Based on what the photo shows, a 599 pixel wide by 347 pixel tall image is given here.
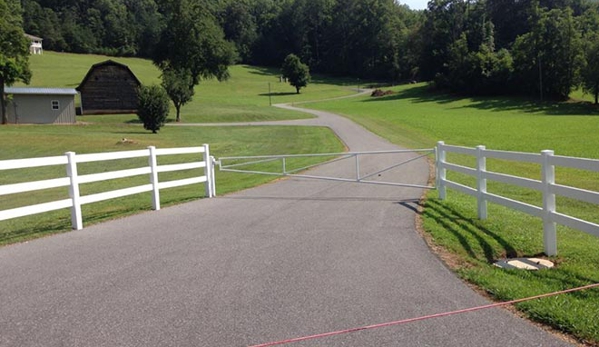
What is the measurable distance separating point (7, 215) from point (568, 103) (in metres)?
76.8

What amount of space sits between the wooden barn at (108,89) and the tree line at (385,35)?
1008 centimetres

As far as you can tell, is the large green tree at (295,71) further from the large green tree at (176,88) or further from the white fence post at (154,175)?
the white fence post at (154,175)

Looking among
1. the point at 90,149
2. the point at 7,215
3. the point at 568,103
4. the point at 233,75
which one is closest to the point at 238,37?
the point at 233,75

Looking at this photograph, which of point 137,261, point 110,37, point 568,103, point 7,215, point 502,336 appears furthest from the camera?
point 110,37

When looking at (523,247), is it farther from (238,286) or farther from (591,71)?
(591,71)

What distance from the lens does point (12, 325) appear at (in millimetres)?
4578

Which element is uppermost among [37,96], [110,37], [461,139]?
[110,37]

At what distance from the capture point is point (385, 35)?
136 m

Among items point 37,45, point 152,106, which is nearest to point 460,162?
point 152,106

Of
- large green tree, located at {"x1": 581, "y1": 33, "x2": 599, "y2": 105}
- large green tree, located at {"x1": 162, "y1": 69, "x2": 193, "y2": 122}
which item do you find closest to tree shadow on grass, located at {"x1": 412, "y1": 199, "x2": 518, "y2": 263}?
large green tree, located at {"x1": 162, "y1": 69, "x2": 193, "y2": 122}

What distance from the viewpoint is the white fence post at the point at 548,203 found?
6.74 meters

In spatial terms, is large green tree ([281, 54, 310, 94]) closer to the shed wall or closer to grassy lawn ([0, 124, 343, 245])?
grassy lawn ([0, 124, 343, 245])

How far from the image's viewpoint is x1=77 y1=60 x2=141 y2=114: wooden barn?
60844 millimetres

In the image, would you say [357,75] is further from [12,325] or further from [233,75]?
[12,325]
